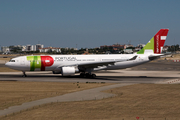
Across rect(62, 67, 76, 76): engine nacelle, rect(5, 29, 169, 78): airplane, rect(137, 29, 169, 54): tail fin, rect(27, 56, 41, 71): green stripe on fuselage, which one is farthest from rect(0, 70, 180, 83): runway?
rect(137, 29, 169, 54): tail fin

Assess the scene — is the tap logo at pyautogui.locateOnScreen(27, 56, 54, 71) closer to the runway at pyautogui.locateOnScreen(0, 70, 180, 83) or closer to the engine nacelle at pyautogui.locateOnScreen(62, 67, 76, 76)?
the runway at pyautogui.locateOnScreen(0, 70, 180, 83)

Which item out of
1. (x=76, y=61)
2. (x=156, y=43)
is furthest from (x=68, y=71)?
Result: (x=156, y=43)

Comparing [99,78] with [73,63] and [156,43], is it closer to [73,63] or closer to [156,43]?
[73,63]

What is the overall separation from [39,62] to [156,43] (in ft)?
77.2

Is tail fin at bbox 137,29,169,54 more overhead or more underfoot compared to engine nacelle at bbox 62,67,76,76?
more overhead

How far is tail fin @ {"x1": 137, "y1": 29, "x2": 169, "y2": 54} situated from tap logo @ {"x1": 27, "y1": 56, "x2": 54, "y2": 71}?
18433 millimetres

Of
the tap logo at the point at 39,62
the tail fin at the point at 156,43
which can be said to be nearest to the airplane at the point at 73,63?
the tap logo at the point at 39,62

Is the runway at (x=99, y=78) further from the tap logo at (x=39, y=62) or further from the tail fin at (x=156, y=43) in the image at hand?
the tail fin at (x=156, y=43)

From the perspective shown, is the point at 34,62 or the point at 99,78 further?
the point at 99,78

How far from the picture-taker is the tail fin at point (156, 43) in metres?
49.0

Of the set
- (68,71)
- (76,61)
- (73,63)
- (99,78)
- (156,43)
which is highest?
(156,43)

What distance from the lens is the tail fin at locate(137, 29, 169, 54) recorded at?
4900cm

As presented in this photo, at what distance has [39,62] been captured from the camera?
42531 mm

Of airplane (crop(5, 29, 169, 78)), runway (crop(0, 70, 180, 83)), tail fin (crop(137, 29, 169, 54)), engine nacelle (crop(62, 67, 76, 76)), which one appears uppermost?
tail fin (crop(137, 29, 169, 54))
